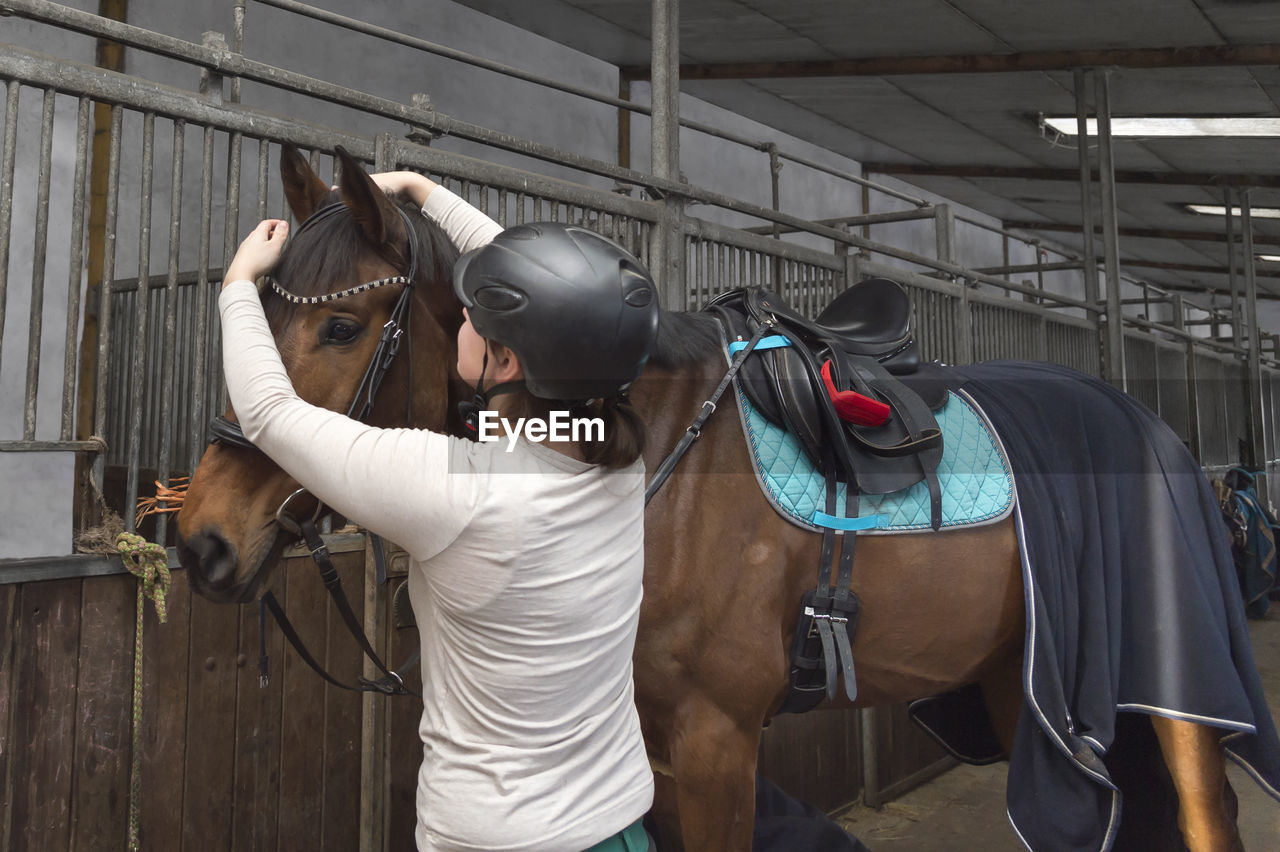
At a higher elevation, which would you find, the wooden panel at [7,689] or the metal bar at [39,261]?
the metal bar at [39,261]

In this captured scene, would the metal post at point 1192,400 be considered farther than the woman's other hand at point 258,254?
Yes

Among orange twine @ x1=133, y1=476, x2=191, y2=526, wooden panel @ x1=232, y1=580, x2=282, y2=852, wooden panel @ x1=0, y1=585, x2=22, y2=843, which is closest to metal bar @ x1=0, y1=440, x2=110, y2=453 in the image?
orange twine @ x1=133, y1=476, x2=191, y2=526

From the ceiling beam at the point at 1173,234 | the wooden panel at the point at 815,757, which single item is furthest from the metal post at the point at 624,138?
the ceiling beam at the point at 1173,234

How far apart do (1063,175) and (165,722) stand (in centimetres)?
959

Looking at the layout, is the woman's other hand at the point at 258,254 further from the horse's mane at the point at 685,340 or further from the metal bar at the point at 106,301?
the horse's mane at the point at 685,340

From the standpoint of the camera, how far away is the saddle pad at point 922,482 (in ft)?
5.77

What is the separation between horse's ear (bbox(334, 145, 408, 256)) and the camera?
1.36 metres

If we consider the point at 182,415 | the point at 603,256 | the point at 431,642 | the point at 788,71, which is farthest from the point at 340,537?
the point at 788,71

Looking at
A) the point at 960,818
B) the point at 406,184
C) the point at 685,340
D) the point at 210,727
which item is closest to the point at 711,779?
the point at 685,340

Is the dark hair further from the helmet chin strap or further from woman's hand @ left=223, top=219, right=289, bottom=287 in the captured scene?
woman's hand @ left=223, top=219, right=289, bottom=287

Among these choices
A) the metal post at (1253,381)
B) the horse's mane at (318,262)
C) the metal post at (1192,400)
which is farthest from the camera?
the metal post at (1253,381)

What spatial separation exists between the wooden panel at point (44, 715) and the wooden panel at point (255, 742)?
1.07 ft

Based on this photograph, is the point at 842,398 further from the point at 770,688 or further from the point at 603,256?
the point at 603,256

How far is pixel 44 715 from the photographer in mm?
1676
